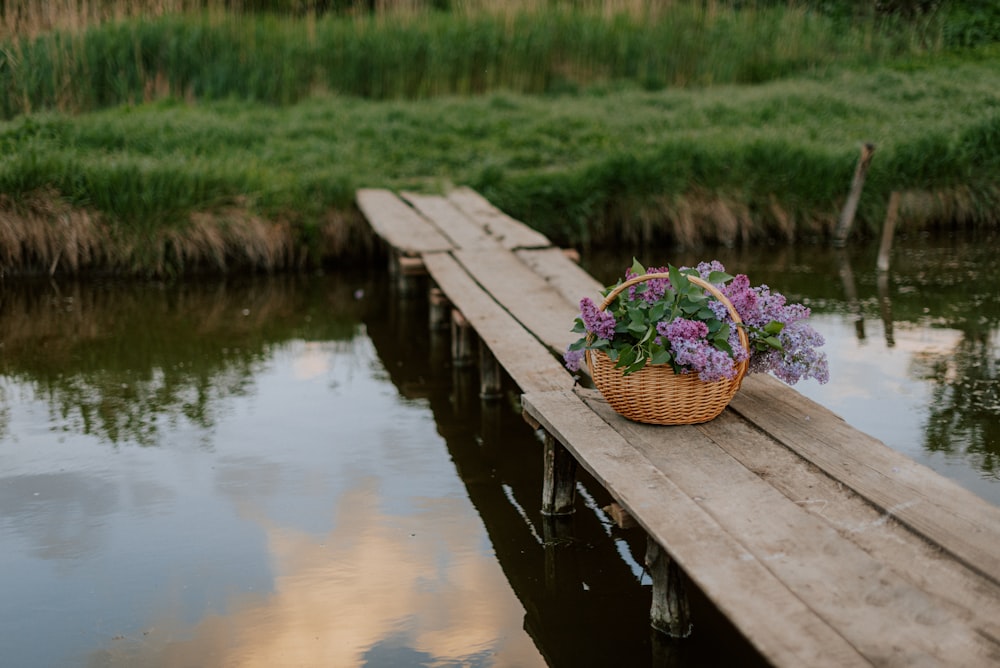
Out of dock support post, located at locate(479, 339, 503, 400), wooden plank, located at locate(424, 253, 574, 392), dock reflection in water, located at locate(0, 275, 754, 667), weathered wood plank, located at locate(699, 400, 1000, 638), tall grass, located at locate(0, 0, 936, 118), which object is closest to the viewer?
weathered wood plank, located at locate(699, 400, 1000, 638)

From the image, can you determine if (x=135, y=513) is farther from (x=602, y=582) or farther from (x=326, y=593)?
(x=602, y=582)

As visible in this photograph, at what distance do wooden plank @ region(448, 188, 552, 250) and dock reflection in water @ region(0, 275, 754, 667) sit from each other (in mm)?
841

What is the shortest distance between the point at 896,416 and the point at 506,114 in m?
6.66

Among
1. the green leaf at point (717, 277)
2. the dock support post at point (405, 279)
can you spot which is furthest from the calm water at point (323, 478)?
the green leaf at point (717, 277)

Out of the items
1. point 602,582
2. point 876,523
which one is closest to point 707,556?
point 876,523

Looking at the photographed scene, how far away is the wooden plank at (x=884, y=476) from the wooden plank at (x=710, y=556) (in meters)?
0.46

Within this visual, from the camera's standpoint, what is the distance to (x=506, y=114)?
37.4 ft

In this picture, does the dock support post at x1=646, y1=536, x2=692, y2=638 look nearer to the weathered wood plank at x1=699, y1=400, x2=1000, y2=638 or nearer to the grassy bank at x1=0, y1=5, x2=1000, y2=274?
the weathered wood plank at x1=699, y1=400, x2=1000, y2=638

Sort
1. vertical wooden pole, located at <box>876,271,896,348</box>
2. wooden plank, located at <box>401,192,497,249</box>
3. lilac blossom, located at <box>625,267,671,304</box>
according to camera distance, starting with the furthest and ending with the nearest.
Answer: wooden plank, located at <box>401,192,497,249</box> → vertical wooden pole, located at <box>876,271,896,348</box> → lilac blossom, located at <box>625,267,671,304</box>

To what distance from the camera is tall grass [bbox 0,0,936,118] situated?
1157cm

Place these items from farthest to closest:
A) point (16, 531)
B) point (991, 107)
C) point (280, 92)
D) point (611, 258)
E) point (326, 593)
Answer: point (280, 92) < point (991, 107) < point (611, 258) < point (16, 531) < point (326, 593)

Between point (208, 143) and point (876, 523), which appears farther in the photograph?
point (208, 143)

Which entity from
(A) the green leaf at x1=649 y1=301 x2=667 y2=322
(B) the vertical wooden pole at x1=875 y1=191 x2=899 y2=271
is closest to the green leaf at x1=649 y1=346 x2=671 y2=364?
(A) the green leaf at x1=649 y1=301 x2=667 y2=322

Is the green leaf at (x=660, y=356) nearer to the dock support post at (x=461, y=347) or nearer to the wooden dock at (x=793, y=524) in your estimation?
the wooden dock at (x=793, y=524)
